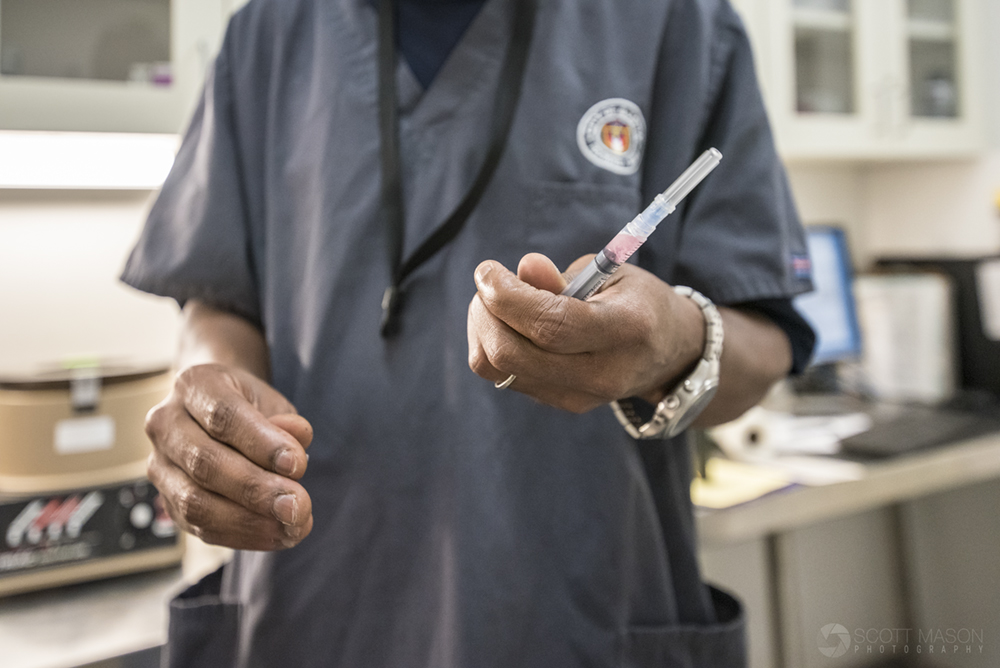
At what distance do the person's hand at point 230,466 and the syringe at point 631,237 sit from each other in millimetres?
229

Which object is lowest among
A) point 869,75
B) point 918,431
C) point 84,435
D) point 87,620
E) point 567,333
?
point 87,620

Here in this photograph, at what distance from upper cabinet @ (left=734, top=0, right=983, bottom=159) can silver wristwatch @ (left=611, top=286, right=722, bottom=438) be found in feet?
4.31

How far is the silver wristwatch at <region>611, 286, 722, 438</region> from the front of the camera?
512 mm

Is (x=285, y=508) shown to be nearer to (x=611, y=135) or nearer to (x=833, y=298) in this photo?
(x=611, y=135)

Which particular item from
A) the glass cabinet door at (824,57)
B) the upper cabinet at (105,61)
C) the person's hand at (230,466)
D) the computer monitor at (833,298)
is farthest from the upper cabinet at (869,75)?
the person's hand at (230,466)

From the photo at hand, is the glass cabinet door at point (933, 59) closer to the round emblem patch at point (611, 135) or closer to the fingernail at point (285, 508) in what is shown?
the round emblem patch at point (611, 135)

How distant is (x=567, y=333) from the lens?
383mm

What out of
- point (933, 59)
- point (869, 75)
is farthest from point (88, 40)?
point (933, 59)

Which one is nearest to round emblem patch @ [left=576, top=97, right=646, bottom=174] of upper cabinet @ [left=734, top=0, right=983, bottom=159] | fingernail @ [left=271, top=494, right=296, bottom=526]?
fingernail @ [left=271, top=494, right=296, bottom=526]

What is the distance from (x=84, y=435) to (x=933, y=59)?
88.3 inches

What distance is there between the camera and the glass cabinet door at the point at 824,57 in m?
1.73

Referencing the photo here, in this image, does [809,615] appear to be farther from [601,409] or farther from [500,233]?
[500,233]

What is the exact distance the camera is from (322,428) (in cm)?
64

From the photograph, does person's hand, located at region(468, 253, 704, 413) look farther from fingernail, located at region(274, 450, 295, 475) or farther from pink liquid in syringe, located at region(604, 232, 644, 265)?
fingernail, located at region(274, 450, 295, 475)
